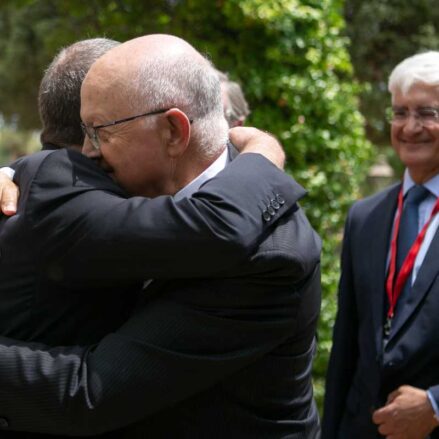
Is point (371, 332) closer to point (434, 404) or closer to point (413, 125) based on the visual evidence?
point (434, 404)

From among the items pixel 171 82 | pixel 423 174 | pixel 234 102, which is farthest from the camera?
pixel 234 102

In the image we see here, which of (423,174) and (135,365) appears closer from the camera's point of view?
(135,365)

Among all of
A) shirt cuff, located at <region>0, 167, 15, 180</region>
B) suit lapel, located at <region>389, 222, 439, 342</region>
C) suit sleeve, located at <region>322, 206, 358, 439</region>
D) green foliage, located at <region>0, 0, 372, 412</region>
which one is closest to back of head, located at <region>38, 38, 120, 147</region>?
shirt cuff, located at <region>0, 167, 15, 180</region>

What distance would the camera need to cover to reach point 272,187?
2057 mm

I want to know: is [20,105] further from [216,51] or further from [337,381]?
[337,381]

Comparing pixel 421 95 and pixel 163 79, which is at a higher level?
pixel 163 79

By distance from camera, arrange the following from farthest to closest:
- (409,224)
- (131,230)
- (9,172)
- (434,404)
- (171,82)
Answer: (409,224) → (434,404) → (9,172) → (171,82) → (131,230)

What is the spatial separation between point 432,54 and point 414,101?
0.24 meters


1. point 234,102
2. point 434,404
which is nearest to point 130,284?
point 434,404

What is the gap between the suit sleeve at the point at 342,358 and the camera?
3.96 m

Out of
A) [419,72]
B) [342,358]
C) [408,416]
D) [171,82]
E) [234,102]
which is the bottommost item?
[342,358]

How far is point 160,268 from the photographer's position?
1898mm

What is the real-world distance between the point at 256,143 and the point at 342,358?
1.86 metres

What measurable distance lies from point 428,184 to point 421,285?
593mm
